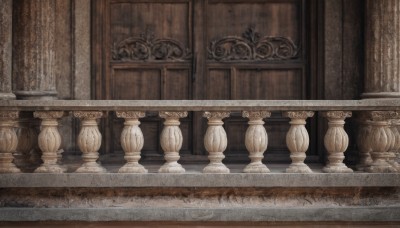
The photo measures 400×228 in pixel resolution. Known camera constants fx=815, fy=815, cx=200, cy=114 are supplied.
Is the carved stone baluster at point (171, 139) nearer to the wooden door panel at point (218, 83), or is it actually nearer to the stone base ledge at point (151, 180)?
the stone base ledge at point (151, 180)

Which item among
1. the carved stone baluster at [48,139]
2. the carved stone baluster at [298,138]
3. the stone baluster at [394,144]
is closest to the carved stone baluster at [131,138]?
the carved stone baluster at [48,139]

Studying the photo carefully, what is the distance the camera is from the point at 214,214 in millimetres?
8844

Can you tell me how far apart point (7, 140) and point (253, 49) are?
3.56 meters

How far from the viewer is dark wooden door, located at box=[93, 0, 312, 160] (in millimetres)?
10727

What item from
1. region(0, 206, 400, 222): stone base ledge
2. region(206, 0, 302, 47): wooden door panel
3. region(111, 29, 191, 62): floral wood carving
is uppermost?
region(206, 0, 302, 47): wooden door panel

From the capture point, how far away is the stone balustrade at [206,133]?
29.1 feet

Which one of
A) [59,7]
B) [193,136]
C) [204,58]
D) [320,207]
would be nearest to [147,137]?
[193,136]

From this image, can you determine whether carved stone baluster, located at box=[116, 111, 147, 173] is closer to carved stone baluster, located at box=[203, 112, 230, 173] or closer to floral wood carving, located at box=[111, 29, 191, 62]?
carved stone baluster, located at box=[203, 112, 230, 173]

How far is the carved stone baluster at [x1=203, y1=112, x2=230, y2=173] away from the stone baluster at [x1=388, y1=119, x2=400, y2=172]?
1864mm

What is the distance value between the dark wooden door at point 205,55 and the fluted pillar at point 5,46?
163 cm

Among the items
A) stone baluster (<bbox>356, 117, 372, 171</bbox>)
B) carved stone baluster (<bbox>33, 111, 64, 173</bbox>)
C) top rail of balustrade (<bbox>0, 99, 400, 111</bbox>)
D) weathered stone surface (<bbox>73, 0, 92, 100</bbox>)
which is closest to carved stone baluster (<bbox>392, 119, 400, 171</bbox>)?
stone baluster (<bbox>356, 117, 372, 171</bbox>)

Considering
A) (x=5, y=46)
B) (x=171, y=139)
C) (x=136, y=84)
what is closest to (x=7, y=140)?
(x=5, y=46)

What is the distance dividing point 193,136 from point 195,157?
0.92 feet

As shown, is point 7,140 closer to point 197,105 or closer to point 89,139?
point 89,139
